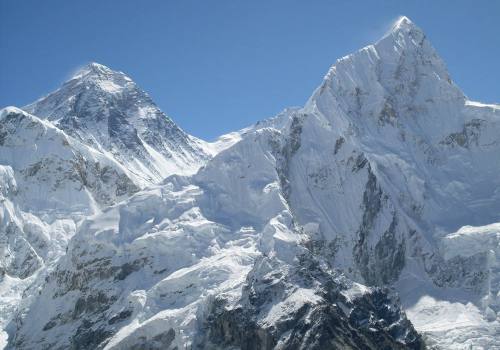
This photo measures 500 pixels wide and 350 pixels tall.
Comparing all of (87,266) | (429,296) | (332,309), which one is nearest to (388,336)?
(332,309)

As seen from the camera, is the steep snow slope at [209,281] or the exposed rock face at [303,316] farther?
the steep snow slope at [209,281]

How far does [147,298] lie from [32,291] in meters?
30.5

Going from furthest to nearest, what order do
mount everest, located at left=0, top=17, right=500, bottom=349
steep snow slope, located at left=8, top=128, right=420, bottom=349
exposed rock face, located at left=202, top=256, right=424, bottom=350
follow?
mount everest, located at left=0, top=17, right=500, bottom=349, steep snow slope, located at left=8, top=128, right=420, bottom=349, exposed rock face, located at left=202, top=256, right=424, bottom=350

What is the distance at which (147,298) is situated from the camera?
15875 centimetres

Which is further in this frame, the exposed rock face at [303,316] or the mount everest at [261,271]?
the mount everest at [261,271]

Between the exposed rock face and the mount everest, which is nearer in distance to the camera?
the exposed rock face

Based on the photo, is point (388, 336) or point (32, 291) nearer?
point (388, 336)

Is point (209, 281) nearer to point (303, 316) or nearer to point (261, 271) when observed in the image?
point (261, 271)

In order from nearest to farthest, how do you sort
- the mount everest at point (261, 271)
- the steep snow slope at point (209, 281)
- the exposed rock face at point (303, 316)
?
1. the exposed rock face at point (303, 316)
2. the steep snow slope at point (209, 281)
3. the mount everest at point (261, 271)

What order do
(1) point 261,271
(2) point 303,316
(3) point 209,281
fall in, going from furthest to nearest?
(3) point 209,281
(1) point 261,271
(2) point 303,316

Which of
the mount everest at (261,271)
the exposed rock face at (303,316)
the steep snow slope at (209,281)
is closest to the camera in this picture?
the exposed rock face at (303,316)

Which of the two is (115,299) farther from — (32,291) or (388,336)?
(388,336)

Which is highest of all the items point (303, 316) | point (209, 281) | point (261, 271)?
point (209, 281)

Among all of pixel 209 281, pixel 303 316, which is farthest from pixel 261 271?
pixel 303 316
